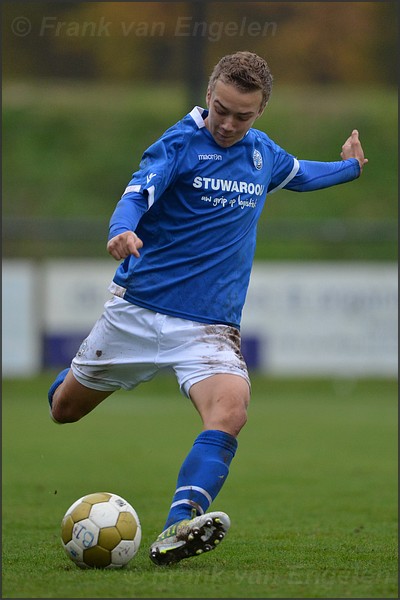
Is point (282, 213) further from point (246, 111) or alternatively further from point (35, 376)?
point (246, 111)

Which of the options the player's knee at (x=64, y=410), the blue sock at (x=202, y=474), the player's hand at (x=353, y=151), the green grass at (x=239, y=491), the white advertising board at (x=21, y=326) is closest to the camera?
the green grass at (x=239, y=491)

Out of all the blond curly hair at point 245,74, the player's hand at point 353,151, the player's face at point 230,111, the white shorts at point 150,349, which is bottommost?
the white shorts at point 150,349

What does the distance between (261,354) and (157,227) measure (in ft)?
45.5

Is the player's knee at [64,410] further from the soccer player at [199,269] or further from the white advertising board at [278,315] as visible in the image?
the white advertising board at [278,315]

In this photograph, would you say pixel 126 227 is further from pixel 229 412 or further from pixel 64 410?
Answer: pixel 64 410

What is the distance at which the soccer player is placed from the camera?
17.1 feet

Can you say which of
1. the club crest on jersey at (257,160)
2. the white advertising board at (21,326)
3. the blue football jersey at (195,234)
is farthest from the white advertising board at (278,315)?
the blue football jersey at (195,234)

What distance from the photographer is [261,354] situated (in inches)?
758

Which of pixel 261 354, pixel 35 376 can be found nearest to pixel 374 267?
pixel 261 354

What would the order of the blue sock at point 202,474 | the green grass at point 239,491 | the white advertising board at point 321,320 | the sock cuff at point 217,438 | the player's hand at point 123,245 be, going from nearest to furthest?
the green grass at point 239,491 → the player's hand at point 123,245 → the blue sock at point 202,474 → the sock cuff at point 217,438 → the white advertising board at point 321,320

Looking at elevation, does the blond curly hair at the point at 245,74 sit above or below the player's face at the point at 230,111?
above

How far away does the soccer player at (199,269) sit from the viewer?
5.21 m

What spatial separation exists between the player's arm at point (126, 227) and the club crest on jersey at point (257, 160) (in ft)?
2.41

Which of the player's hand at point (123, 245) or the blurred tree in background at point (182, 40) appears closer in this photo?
the player's hand at point (123, 245)
